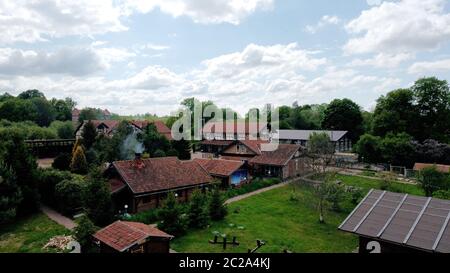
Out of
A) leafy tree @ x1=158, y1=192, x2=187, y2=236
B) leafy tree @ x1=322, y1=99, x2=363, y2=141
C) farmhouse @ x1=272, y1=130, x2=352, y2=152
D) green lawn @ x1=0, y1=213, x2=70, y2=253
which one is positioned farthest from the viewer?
leafy tree @ x1=322, y1=99, x2=363, y2=141

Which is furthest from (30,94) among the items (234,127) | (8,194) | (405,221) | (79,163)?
(405,221)

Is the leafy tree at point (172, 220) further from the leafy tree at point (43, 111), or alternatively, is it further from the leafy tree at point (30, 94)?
the leafy tree at point (30, 94)

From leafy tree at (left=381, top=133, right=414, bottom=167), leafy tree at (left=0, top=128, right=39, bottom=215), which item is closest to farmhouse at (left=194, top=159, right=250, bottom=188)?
leafy tree at (left=0, top=128, right=39, bottom=215)

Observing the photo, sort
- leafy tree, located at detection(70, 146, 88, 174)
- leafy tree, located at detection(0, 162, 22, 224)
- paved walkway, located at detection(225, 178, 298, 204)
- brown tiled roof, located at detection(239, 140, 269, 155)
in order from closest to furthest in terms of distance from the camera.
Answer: leafy tree, located at detection(0, 162, 22, 224) < paved walkway, located at detection(225, 178, 298, 204) < leafy tree, located at detection(70, 146, 88, 174) < brown tiled roof, located at detection(239, 140, 269, 155)

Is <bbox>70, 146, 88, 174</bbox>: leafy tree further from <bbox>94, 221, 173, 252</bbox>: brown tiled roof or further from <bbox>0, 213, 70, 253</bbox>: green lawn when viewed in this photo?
<bbox>94, 221, 173, 252</bbox>: brown tiled roof

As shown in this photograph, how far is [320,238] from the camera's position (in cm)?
1880

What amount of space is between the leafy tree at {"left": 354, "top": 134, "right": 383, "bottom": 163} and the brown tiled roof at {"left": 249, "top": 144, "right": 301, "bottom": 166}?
40.1ft

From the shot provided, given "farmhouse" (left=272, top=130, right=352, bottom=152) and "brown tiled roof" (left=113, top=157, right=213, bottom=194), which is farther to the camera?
"farmhouse" (left=272, top=130, right=352, bottom=152)

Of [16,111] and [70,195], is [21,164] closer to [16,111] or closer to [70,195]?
[70,195]

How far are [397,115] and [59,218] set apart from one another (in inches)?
1842

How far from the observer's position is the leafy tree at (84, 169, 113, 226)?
751 inches

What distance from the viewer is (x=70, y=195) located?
22.2 metres
